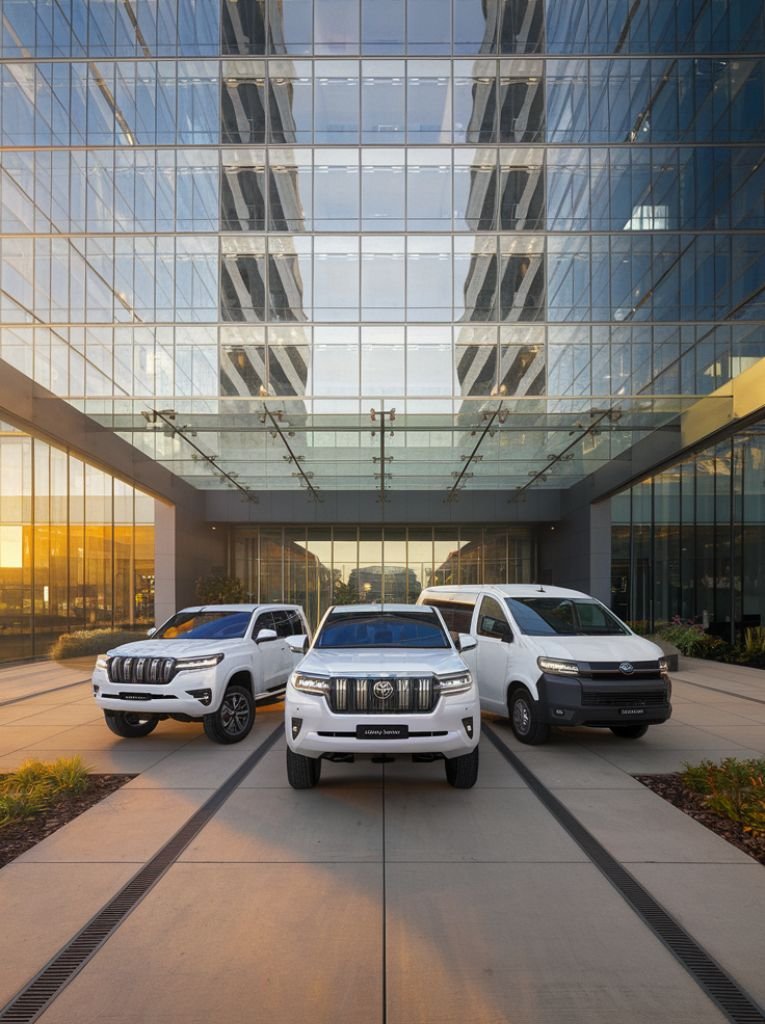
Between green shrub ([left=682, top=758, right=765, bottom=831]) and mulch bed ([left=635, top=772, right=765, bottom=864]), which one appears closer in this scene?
mulch bed ([left=635, top=772, right=765, bottom=864])

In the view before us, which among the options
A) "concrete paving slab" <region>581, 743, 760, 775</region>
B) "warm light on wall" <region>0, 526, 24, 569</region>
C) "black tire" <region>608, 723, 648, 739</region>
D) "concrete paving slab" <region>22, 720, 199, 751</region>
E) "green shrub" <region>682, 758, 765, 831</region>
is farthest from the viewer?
"warm light on wall" <region>0, 526, 24, 569</region>

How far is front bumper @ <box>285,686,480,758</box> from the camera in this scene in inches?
251

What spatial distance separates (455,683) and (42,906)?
368 centimetres

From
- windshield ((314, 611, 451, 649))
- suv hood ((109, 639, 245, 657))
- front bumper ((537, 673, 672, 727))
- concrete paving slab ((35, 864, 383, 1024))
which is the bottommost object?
concrete paving slab ((35, 864, 383, 1024))

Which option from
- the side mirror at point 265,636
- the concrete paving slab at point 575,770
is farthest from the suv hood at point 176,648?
the concrete paving slab at point 575,770

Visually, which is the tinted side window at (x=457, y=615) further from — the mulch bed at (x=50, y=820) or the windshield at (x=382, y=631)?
the mulch bed at (x=50, y=820)

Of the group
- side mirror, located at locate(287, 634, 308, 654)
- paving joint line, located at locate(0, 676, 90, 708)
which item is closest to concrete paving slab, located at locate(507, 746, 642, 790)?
side mirror, located at locate(287, 634, 308, 654)

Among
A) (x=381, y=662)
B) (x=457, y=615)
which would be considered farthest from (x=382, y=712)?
(x=457, y=615)

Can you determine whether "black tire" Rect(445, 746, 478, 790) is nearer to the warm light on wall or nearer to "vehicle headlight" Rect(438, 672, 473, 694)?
"vehicle headlight" Rect(438, 672, 473, 694)

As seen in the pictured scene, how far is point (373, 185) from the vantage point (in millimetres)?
32375

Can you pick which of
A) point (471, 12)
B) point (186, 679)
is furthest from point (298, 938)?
point (471, 12)

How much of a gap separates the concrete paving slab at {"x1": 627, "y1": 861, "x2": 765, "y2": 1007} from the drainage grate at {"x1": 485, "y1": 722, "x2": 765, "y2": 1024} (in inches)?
2.4

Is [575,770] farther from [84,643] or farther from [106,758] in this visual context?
[84,643]

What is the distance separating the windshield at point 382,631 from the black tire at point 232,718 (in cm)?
176
